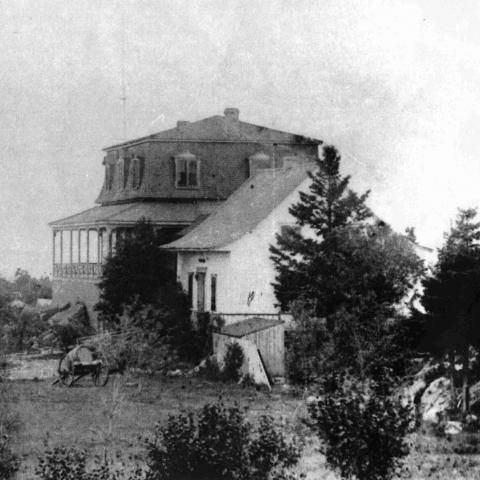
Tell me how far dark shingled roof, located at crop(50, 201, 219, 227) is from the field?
39.2 feet

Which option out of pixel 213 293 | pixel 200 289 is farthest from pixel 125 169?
pixel 213 293

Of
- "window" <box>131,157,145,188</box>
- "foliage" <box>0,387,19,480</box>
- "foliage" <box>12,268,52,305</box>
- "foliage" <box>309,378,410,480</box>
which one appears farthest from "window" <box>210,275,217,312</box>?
"foliage" <box>309,378,410,480</box>

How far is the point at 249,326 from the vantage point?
31.4 meters

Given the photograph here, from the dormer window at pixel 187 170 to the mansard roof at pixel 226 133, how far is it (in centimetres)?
85

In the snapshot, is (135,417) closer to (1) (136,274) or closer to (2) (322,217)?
(2) (322,217)

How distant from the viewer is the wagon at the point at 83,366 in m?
27.5

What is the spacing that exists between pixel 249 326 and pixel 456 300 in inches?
423

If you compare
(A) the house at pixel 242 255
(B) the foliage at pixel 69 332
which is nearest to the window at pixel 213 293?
(A) the house at pixel 242 255

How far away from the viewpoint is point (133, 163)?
142 ft

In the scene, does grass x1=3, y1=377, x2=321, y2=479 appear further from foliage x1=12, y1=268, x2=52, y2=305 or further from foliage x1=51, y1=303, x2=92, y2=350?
foliage x1=12, y1=268, x2=52, y2=305

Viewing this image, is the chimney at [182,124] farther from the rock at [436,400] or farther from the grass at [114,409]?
the rock at [436,400]

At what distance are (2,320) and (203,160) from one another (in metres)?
12.5

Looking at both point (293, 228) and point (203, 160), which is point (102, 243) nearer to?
point (203, 160)

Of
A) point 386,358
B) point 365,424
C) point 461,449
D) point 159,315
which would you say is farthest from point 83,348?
point 365,424
